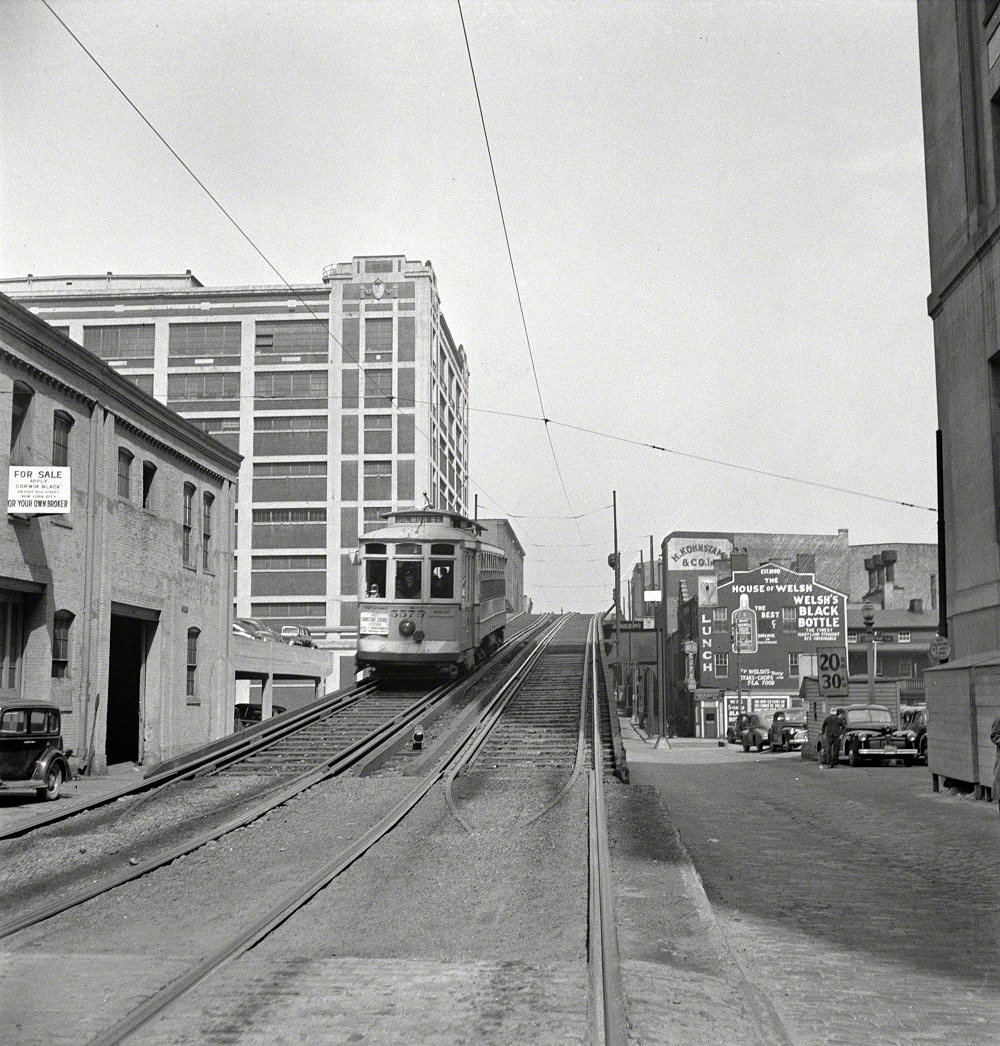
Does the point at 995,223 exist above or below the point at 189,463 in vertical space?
above

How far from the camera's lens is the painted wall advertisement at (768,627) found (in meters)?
62.2

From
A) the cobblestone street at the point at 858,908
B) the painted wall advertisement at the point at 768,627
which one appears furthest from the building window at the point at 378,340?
the cobblestone street at the point at 858,908

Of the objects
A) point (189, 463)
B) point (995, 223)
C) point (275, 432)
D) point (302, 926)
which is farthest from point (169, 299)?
point (302, 926)

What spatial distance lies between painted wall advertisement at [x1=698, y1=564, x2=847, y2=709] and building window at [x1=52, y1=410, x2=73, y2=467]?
4587 cm

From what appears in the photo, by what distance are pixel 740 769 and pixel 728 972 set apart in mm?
20996

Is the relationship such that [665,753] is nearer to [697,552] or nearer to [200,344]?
[697,552]

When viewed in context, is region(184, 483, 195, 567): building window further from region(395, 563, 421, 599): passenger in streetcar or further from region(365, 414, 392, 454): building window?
region(365, 414, 392, 454): building window

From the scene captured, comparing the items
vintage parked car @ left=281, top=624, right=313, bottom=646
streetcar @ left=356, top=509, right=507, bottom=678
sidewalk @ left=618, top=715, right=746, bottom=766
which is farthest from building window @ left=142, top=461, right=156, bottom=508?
vintage parked car @ left=281, top=624, right=313, bottom=646

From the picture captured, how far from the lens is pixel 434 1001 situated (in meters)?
5.88

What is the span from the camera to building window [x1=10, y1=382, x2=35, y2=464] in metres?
19.5

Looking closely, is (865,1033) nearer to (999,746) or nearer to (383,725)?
(999,746)

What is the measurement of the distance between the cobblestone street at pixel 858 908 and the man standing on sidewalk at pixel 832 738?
770 cm

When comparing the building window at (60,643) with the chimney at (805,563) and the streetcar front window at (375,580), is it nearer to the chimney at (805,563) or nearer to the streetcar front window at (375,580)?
the streetcar front window at (375,580)

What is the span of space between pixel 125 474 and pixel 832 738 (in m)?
16.1
